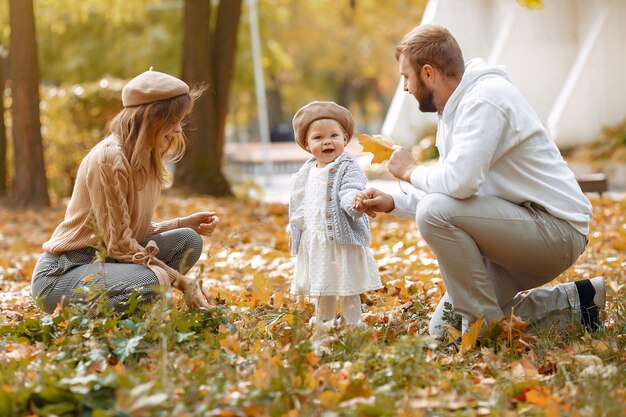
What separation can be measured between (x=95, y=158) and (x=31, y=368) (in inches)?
52.1

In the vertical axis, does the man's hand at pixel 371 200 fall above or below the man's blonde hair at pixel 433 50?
below

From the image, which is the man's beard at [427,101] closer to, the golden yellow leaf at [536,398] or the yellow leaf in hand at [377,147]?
the yellow leaf in hand at [377,147]

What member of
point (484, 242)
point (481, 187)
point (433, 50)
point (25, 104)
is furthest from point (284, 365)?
point (25, 104)

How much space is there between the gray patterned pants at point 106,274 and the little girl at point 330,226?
0.62 meters

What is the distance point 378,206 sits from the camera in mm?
4543

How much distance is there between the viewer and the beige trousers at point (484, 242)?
14.5 feet

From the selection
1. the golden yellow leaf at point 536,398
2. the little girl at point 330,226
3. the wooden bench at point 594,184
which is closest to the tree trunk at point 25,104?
the wooden bench at point 594,184

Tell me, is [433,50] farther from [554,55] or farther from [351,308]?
[554,55]

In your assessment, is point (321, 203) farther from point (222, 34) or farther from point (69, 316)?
point (222, 34)

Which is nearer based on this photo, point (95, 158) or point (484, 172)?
point (484, 172)

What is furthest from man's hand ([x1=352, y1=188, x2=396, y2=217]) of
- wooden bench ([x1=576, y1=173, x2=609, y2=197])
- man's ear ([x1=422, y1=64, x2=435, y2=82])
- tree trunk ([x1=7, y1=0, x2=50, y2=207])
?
tree trunk ([x1=7, y1=0, x2=50, y2=207])

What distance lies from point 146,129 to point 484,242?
5.55ft

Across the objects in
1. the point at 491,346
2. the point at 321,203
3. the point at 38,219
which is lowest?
the point at 38,219

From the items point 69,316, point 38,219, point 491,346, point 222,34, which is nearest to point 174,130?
point 69,316
